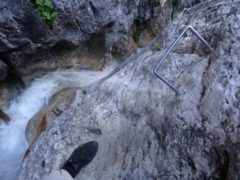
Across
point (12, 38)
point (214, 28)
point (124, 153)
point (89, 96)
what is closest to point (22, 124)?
point (12, 38)

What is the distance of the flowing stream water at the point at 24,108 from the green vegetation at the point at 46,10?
1554mm

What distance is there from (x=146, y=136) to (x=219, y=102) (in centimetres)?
112

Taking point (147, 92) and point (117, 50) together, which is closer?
point (147, 92)

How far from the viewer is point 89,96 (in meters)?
4.89

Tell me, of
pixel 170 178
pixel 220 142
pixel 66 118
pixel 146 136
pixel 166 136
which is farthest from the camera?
pixel 66 118

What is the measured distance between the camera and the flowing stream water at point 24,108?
573 cm

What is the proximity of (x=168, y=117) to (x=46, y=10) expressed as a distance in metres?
4.60

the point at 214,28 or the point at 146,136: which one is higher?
the point at 214,28

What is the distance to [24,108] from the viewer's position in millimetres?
6879

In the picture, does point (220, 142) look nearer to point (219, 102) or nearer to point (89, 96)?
point (219, 102)

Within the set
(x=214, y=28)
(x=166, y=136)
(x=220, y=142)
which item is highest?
(x=214, y=28)

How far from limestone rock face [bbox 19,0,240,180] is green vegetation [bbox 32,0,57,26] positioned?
8.47 ft

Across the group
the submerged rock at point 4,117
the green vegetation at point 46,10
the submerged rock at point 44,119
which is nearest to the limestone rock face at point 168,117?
the submerged rock at point 44,119

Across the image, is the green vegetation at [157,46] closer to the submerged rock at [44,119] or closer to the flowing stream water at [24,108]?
the submerged rock at [44,119]
